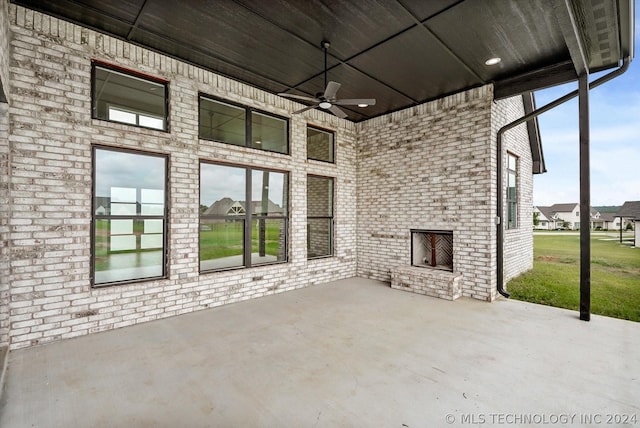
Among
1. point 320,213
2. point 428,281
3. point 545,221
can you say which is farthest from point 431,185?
point 545,221

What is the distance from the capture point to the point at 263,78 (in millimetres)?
4902

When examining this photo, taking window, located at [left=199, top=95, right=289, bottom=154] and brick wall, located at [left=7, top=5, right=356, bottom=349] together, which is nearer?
brick wall, located at [left=7, top=5, right=356, bottom=349]

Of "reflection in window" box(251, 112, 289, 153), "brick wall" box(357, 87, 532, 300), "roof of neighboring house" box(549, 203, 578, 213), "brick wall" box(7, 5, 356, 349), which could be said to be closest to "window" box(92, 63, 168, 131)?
"brick wall" box(7, 5, 356, 349)

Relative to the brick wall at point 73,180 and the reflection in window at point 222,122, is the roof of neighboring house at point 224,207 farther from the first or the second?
the reflection in window at point 222,122

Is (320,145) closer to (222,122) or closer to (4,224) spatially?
(222,122)

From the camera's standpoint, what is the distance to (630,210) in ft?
40.6

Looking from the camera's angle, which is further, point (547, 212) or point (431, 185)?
point (547, 212)

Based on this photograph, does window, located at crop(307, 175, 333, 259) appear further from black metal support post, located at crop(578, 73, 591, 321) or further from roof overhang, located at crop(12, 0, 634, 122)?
black metal support post, located at crop(578, 73, 591, 321)

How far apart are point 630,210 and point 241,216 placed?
1690cm

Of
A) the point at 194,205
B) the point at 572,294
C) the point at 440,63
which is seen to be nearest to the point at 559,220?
the point at 572,294

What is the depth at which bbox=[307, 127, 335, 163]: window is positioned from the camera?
21.0 ft

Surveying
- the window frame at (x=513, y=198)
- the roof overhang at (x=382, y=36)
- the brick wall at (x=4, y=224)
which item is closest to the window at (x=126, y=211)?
the brick wall at (x=4, y=224)

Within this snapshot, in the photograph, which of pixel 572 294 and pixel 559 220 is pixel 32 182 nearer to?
pixel 572 294

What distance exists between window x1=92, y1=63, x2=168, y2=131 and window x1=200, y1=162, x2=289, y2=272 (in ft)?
3.23
